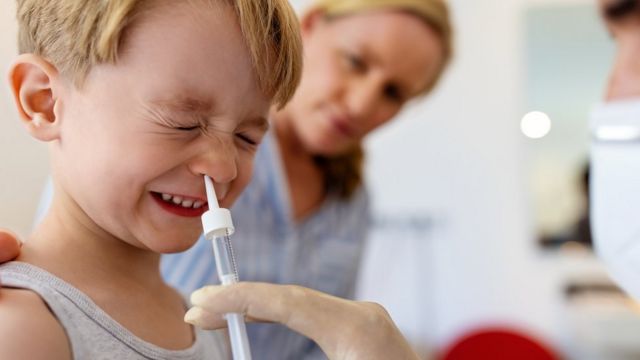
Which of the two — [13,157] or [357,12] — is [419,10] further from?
[13,157]

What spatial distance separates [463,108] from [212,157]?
2.16 metres

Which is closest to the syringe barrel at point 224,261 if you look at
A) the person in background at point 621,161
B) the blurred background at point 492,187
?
the person in background at point 621,161

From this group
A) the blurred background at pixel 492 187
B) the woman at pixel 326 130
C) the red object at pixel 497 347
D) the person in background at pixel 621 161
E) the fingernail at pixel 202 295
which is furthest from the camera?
the blurred background at pixel 492 187

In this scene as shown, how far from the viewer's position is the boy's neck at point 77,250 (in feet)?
1.60

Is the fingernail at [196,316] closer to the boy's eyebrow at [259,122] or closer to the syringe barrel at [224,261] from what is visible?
the syringe barrel at [224,261]

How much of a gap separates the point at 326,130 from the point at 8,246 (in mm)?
585

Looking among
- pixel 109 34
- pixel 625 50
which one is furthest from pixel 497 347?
pixel 109 34

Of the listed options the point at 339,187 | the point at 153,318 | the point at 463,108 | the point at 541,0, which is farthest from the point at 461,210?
the point at 153,318

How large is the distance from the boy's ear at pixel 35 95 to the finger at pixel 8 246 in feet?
0.22

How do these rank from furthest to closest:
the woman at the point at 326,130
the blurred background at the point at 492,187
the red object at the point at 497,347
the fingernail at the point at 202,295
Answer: the blurred background at the point at 492,187 → the red object at the point at 497,347 → the woman at the point at 326,130 → the fingernail at the point at 202,295

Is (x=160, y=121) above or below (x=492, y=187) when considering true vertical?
above

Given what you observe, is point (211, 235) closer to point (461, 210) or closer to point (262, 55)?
point (262, 55)

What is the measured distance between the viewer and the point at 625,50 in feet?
2.22

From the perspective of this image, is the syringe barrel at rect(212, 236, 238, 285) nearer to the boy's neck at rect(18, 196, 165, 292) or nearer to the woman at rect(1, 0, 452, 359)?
the boy's neck at rect(18, 196, 165, 292)
